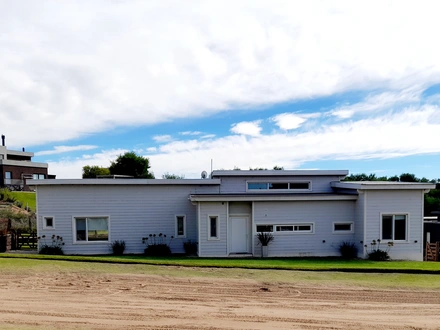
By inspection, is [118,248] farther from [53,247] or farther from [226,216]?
[226,216]

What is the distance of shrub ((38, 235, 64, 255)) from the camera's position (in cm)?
1862

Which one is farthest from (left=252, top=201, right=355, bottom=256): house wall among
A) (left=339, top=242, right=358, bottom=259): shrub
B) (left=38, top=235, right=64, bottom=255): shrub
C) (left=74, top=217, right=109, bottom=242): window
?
(left=38, top=235, right=64, bottom=255): shrub

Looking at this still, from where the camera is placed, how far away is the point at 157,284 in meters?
11.4

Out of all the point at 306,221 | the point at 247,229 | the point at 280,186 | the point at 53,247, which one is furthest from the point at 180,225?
the point at 306,221

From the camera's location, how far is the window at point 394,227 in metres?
18.5

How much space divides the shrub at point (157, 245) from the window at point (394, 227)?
34.9ft

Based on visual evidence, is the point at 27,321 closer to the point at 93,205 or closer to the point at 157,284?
the point at 157,284

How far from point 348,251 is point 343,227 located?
1.24m

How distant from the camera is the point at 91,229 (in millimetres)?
19250

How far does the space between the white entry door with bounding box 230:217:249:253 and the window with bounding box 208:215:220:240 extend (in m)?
0.83

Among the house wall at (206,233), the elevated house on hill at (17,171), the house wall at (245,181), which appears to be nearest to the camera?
the house wall at (206,233)

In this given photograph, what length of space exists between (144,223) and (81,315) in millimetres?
11486

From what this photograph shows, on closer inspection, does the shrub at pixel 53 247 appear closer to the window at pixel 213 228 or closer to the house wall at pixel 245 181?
the window at pixel 213 228

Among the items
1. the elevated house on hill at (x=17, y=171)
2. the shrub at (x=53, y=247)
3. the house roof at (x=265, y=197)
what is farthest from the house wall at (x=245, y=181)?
the elevated house on hill at (x=17, y=171)
